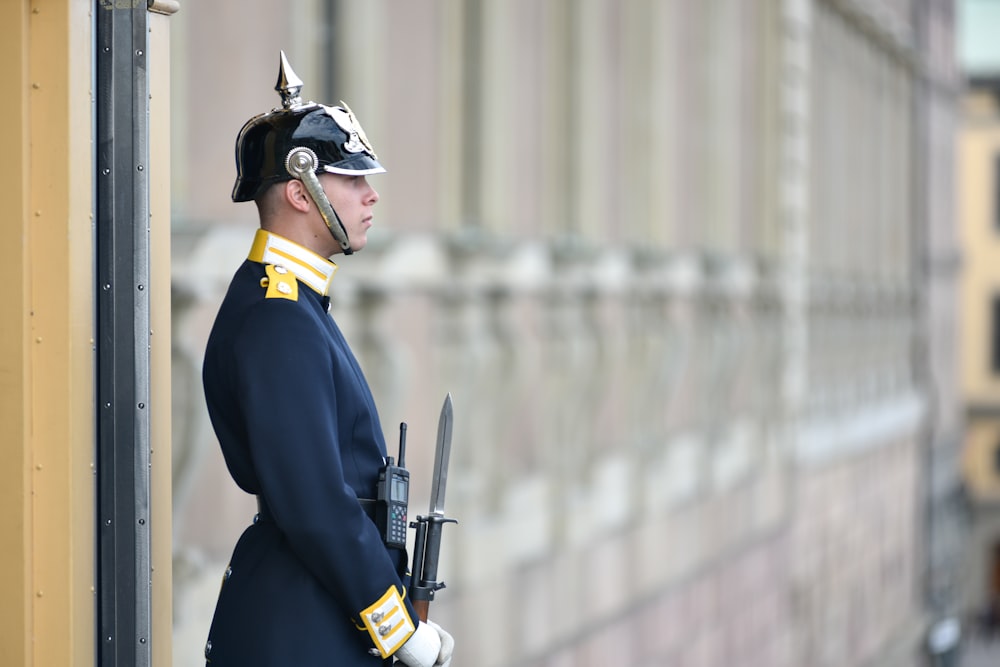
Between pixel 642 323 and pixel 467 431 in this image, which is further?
pixel 642 323

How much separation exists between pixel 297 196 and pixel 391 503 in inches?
23.2

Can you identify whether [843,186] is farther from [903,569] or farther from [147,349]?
[147,349]

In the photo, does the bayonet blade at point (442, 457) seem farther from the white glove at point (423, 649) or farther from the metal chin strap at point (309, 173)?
the metal chin strap at point (309, 173)

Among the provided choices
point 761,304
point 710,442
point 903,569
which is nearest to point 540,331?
point 710,442

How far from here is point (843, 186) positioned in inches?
899

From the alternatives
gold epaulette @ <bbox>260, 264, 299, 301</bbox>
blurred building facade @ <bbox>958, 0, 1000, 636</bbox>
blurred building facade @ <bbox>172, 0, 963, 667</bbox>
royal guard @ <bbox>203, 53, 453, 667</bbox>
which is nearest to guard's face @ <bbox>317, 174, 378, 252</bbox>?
royal guard @ <bbox>203, 53, 453, 667</bbox>

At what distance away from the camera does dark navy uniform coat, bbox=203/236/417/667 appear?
343cm

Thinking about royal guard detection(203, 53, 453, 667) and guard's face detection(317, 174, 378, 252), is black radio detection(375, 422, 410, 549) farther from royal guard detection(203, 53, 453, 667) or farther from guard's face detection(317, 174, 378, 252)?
guard's face detection(317, 174, 378, 252)

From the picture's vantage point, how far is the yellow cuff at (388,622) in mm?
3488

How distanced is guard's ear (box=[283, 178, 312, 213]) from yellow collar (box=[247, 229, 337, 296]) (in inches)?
2.6

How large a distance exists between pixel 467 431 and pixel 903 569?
55.5 feet

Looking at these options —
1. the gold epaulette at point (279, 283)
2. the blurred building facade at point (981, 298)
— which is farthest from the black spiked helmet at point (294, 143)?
the blurred building facade at point (981, 298)

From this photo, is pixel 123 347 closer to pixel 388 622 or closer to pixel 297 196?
pixel 297 196

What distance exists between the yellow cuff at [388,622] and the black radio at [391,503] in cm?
13
